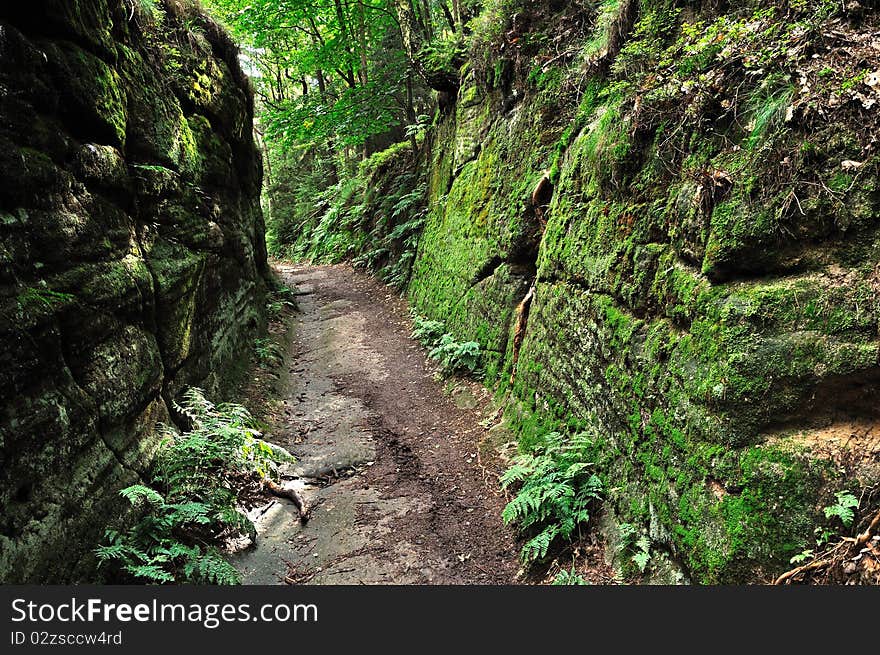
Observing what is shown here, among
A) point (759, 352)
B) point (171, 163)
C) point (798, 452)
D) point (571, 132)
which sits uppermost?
point (171, 163)

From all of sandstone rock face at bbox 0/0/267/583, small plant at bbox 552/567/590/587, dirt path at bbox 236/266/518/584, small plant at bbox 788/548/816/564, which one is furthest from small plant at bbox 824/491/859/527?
sandstone rock face at bbox 0/0/267/583

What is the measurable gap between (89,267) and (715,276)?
6092 millimetres

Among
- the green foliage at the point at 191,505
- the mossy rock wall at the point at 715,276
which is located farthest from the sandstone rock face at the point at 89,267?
the mossy rock wall at the point at 715,276

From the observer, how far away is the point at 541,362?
7.56 metres

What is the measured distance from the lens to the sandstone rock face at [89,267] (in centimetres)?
427

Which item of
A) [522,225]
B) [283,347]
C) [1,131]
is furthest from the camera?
[283,347]

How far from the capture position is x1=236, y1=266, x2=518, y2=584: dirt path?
563 cm

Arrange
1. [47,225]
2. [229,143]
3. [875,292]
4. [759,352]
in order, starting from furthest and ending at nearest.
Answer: [229,143] → [47,225] → [759,352] → [875,292]

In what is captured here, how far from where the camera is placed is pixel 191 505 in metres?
5.34

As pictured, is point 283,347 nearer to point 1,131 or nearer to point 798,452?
point 1,131

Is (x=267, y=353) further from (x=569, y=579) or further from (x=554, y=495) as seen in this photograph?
(x=569, y=579)

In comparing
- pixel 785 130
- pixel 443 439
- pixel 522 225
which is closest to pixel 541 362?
pixel 443 439

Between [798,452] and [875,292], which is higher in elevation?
[875,292]

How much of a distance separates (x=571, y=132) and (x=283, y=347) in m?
7.82
